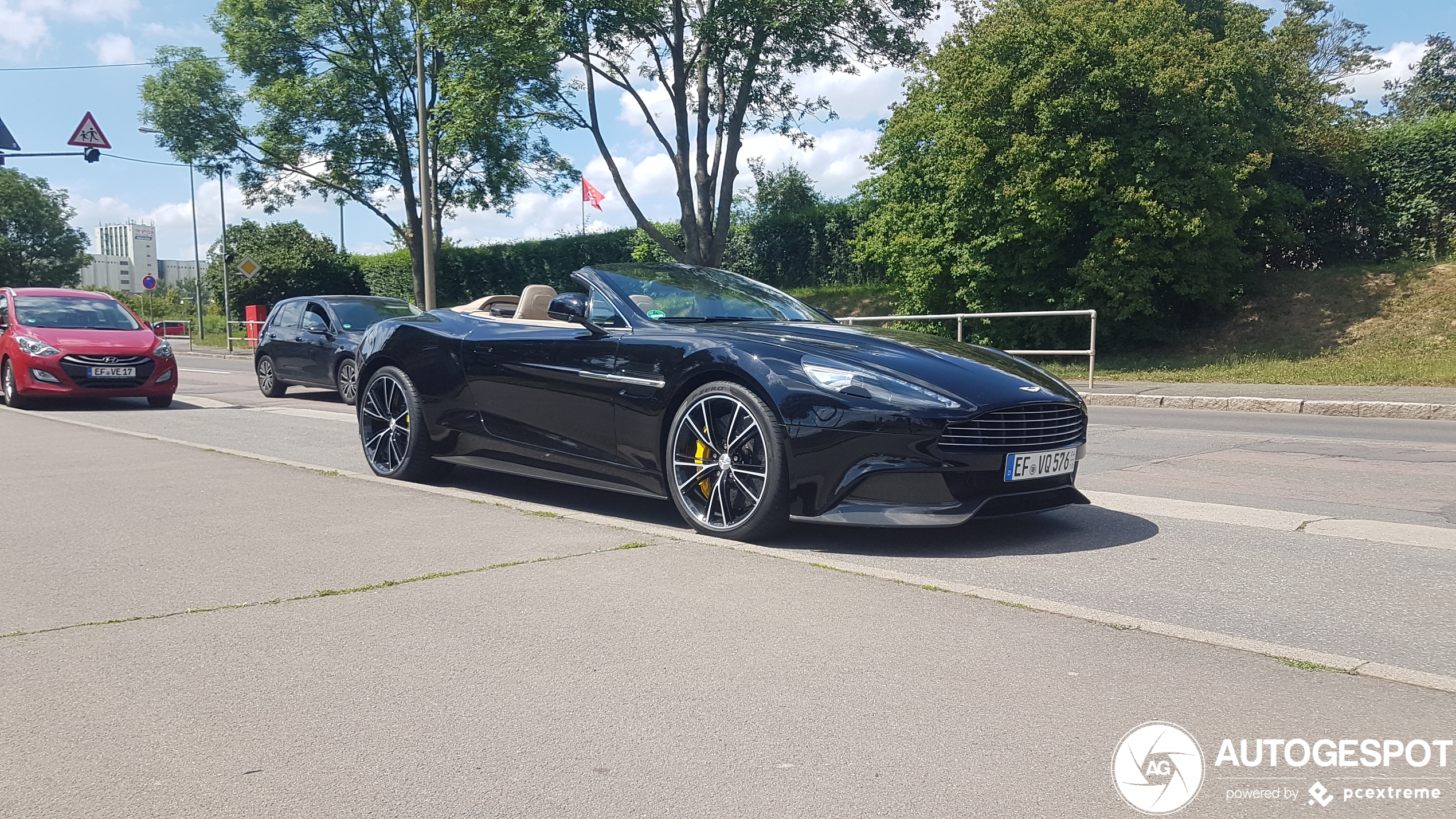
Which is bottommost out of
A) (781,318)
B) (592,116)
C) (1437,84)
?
(781,318)

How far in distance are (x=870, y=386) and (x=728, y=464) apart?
83 centimetres

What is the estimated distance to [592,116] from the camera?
28.3m

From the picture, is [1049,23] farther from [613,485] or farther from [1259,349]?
[613,485]

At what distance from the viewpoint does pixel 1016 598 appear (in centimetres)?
424

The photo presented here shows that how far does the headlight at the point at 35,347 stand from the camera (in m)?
13.4

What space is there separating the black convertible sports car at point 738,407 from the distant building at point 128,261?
120 meters

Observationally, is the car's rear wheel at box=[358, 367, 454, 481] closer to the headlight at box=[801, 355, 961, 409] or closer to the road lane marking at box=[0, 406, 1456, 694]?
the road lane marking at box=[0, 406, 1456, 694]

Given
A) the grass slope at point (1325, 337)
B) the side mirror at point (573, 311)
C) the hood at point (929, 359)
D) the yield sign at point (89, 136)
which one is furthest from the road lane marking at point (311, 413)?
the yield sign at point (89, 136)

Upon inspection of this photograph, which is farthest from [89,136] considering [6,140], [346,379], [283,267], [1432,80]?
[1432,80]

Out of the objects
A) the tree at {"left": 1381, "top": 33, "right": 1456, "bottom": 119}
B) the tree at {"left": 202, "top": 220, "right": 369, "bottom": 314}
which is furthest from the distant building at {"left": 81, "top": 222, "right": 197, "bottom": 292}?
the tree at {"left": 1381, "top": 33, "right": 1456, "bottom": 119}

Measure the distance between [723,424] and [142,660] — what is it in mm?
2718

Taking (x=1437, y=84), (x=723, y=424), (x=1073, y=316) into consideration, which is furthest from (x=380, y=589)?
(x=1437, y=84)

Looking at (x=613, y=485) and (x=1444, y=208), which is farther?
(x=1444, y=208)

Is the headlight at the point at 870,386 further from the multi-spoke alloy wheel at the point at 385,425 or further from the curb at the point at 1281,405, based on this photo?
the curb at the point at 1281,405
